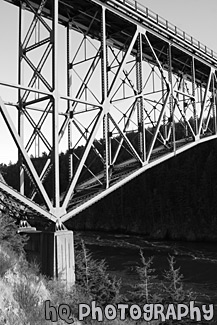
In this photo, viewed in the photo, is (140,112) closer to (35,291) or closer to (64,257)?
(64,257)

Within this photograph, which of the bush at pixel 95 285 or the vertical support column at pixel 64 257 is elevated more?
the vertical support column at pixel 64 257

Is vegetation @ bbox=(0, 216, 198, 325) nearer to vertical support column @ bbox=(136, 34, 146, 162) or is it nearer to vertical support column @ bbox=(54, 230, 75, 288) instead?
vertical support column @ bbox=(54, 230, 75, 288)

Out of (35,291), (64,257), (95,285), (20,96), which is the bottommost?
(95,285)

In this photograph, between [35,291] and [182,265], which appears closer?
[35,291]

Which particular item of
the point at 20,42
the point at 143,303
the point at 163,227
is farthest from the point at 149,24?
the point at 163,227

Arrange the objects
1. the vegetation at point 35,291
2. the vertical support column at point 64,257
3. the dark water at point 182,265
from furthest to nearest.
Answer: the dark water at point 182,265 < the vertical support column at point 64,257 < the vegetation at point 35,291

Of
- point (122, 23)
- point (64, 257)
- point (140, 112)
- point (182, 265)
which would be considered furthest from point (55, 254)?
point (182, 265)

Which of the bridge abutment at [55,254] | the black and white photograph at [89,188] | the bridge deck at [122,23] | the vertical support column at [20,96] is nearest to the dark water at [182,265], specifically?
the black and white photograph at [89,188]

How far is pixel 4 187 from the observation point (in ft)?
32.2

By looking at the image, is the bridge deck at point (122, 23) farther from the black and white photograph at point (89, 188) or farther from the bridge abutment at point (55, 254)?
the bridge abutment at point (55, 254)

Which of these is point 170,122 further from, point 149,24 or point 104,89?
point 104,89

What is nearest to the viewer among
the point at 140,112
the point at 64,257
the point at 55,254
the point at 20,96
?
the point at 55,254

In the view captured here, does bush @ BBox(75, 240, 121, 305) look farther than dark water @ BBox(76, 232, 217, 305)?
Result: No

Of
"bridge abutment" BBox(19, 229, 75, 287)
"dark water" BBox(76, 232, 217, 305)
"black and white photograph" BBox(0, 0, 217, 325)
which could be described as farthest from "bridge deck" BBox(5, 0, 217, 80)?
"dark water" BBox(76, 232, 217, 305)
